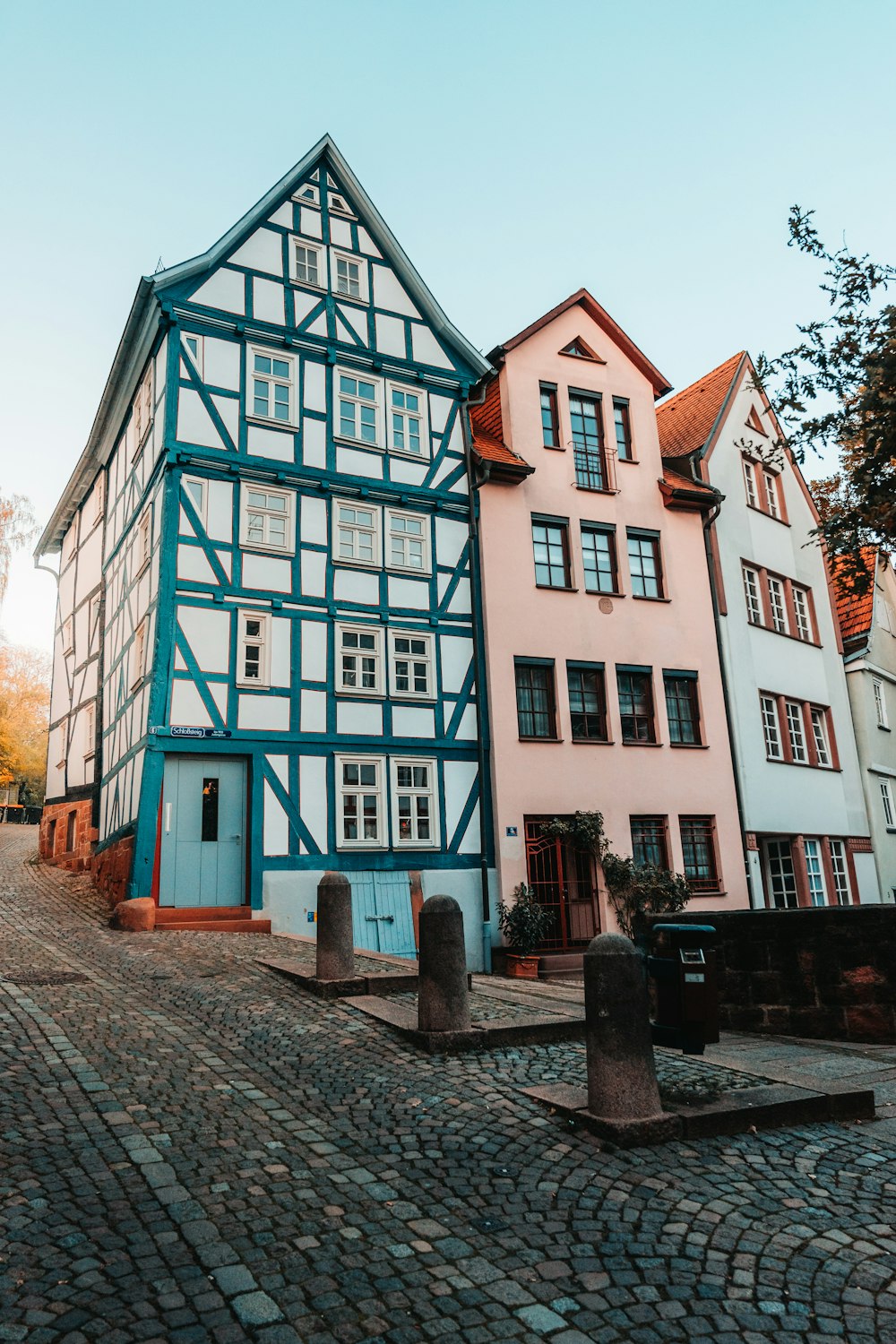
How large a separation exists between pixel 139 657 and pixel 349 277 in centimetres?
910

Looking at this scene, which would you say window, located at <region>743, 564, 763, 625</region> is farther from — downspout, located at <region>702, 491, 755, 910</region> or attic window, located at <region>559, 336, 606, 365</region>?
attic window, located at <region>559, 336, 606, 365</region>

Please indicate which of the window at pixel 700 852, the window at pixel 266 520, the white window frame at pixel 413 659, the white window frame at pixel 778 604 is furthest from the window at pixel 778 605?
the window at pixel 266 520

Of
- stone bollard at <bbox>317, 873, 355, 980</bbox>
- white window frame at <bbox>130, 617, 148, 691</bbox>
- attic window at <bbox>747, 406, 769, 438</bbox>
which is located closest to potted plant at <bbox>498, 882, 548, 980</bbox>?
white window frame at <bbox>130, 617, 148, 691</bbox>

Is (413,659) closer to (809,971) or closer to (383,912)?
(383,912)

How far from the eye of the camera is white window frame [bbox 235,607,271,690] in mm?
17312

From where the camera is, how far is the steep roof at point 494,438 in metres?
20.5

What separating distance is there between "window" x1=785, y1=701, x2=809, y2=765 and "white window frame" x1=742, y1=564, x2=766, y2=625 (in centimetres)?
217

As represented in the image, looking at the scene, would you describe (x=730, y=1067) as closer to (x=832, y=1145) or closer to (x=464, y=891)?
(x=832, y=1145)

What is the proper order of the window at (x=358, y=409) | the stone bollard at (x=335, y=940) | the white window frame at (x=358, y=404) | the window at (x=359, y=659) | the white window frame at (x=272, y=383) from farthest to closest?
the window at (x=358, y=409) → the white window frame at (x=358, y=404) → the white window frame at (x=272, y=383) → the window at (x=359, y=659) → the stone bollard at (x=335, y=940)

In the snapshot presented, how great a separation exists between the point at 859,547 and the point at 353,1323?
358 inches

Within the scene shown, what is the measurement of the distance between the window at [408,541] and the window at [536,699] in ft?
9.29

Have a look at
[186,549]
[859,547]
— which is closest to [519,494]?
[186,549]

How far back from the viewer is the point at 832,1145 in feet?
18.0

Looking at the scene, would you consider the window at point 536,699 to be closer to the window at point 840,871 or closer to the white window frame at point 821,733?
the white window frame at point 821,733
